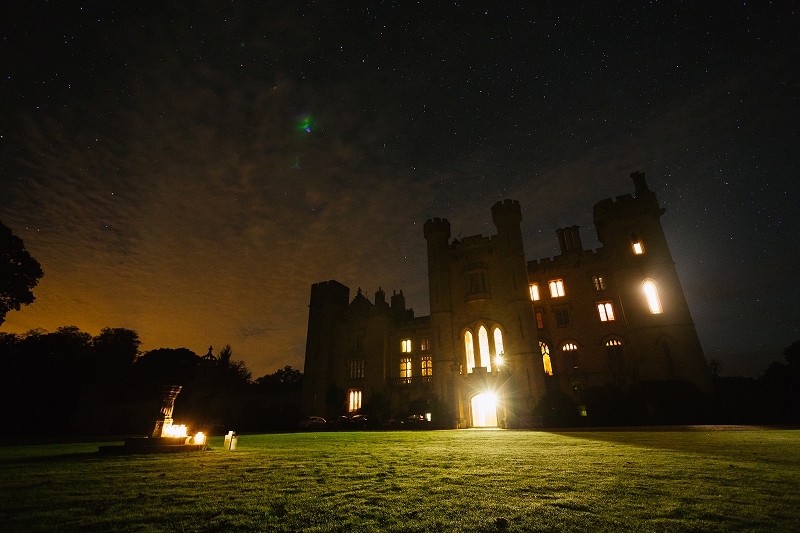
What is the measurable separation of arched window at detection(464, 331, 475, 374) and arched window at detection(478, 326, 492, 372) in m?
0.89

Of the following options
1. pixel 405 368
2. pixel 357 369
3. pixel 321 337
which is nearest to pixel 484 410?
pixel 405 368

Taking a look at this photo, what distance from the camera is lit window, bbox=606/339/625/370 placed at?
3092 cm

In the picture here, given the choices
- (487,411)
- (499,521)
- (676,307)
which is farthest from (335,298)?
(499,521)

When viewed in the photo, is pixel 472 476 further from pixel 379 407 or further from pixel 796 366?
pixel 796 366

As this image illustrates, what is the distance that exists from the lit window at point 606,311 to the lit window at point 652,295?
3.06m

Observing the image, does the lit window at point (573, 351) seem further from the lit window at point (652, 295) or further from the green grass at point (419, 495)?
Result: the green grass at point (419, 495)

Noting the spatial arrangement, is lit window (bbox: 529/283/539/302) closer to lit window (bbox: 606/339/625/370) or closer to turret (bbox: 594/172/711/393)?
turret (bbox: 594/172/711/393)

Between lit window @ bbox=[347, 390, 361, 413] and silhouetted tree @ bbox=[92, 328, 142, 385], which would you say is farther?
silhouetted tree @ bbox=[92, 328, 142, 385]

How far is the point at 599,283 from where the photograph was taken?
33938mm

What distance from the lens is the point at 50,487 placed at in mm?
5527

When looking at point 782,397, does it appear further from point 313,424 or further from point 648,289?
point 313,424

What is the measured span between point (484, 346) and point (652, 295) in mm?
14963

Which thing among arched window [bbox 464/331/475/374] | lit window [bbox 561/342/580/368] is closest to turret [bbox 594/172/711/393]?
lit window [bbox 561/342/580/368]

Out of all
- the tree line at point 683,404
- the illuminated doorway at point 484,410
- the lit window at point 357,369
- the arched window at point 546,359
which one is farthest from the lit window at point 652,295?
the lit window at point 357,369
